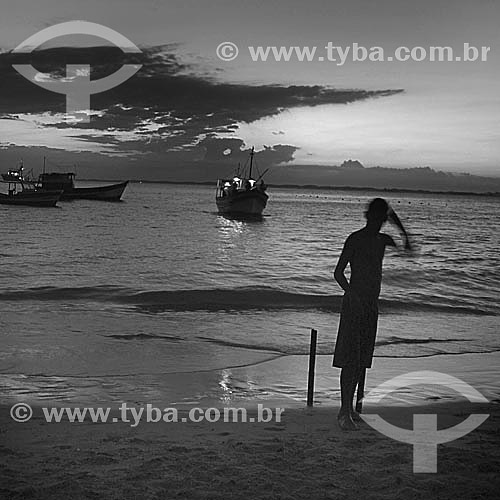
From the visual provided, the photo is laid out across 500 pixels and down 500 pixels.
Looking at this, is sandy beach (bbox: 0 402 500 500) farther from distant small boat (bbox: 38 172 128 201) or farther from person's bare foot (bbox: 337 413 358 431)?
distant small boat (bbox: 38 172 128 201)

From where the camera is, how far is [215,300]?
19281 mm

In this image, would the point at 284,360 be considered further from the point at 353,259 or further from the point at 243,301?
the point at 243,301

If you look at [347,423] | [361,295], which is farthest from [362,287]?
[347,423]

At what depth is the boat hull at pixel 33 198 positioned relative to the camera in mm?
65588

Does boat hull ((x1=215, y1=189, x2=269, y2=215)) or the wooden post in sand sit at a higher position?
boat hull ((x1=215, y1=189, x2=269, y2=215))

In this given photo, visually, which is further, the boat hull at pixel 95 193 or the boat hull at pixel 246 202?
the boat hull at pixel 95 193

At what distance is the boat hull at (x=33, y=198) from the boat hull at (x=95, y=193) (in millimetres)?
15397

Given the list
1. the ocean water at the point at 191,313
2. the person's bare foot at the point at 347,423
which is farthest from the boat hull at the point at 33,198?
the person's bare foot at the point at 347,423

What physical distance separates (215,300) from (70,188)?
234 ft

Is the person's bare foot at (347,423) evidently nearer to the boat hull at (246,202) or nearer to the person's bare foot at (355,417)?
the person's bare foot at (355,417)

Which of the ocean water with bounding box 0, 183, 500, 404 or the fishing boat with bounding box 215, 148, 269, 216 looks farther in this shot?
the fishing boat with bounding box 215, 148, 269, 216

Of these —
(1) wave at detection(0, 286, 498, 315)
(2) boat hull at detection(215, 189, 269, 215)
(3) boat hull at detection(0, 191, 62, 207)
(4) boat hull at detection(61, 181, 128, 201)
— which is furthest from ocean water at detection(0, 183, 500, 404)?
(4) boat hull at detection(61, 181, 128, 201)

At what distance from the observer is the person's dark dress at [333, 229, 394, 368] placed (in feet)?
18.3

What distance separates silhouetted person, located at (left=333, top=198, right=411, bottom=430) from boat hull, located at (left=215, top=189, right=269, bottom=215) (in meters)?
58.8
